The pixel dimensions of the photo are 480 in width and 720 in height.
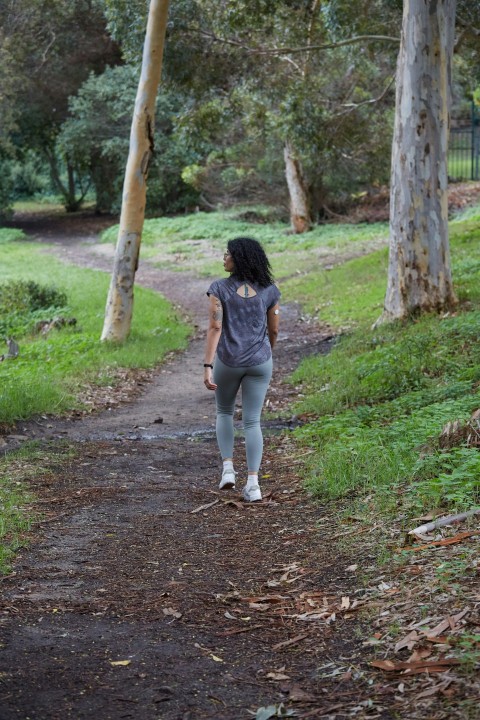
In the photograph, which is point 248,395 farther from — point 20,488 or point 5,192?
point 5,192

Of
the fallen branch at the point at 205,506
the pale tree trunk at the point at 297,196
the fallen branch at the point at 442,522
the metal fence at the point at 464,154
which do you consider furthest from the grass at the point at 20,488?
the metal fence at the point at 464,154

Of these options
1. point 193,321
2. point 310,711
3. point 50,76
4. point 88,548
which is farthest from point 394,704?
point 50,76

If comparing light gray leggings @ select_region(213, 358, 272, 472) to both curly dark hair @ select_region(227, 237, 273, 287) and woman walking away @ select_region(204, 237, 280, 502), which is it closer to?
woman walking away @ select_region(204, 237, 280, 502)

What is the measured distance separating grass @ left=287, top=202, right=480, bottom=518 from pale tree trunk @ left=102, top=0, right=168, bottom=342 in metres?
3.45

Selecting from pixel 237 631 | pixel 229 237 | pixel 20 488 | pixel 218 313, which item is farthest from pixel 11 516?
pixel 229 237

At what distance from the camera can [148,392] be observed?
12930 mm

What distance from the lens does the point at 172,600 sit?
5426 mm

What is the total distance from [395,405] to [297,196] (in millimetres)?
22650

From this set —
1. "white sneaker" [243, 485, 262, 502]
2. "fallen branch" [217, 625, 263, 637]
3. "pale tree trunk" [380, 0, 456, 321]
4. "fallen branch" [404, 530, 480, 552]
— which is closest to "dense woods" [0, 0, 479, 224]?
"pale tree trunk" [380, 0, 456, 321]

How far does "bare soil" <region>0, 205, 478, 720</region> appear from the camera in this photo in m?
4.18

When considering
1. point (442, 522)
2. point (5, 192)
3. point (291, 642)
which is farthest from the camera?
point (5, 192)

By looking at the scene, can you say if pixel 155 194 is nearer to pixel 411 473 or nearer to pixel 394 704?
pixel 411 473

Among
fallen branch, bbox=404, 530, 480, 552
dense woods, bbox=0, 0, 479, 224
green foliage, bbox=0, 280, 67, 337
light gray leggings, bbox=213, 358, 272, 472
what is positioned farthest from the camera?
dense woods, bbox=0, 0, 479, 224

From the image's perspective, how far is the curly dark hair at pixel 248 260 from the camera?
738 cm
